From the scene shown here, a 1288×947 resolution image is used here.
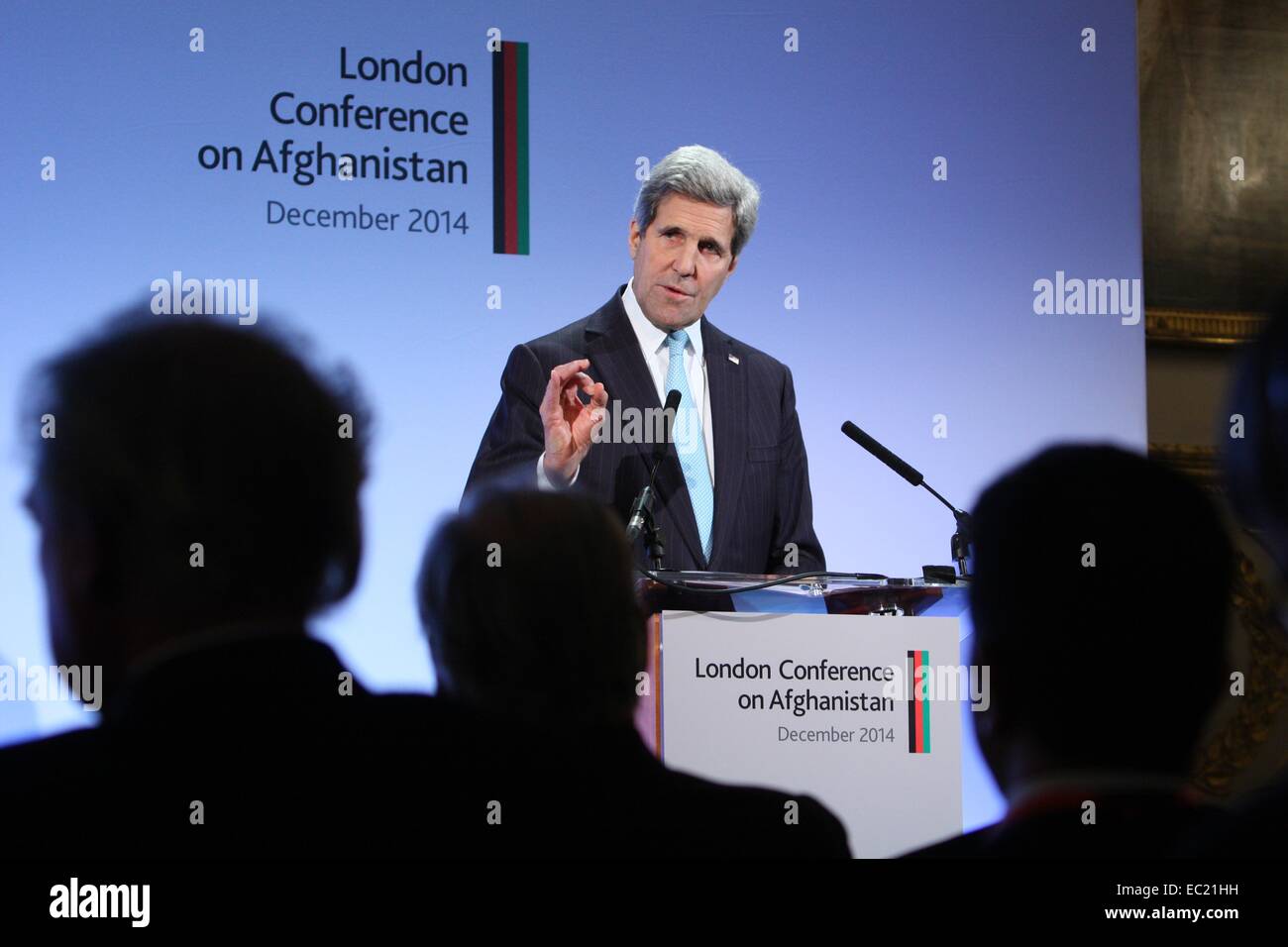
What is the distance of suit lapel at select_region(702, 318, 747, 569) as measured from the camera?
448cm

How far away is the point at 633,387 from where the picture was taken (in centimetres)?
455

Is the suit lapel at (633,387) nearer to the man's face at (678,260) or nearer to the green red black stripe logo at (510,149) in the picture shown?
the man's face at (678,260)

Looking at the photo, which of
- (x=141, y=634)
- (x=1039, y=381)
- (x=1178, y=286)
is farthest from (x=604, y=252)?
(x=1178, y=286)

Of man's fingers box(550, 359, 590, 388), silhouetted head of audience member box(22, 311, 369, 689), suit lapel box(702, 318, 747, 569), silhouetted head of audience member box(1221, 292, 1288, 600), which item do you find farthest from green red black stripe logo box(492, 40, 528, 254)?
silhouetted head of audience member box(1221, 292, 1288, 600)

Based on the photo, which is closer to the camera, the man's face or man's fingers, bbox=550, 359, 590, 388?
man's fingers, bbox=550, 359, 590, 388

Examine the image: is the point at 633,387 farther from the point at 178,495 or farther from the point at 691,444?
the point at 178,495

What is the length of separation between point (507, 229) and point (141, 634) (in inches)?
63.7

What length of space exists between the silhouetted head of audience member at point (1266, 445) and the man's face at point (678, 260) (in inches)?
99.0

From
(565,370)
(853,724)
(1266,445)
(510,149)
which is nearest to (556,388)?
(565,370)

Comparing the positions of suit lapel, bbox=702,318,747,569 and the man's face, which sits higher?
the man's face

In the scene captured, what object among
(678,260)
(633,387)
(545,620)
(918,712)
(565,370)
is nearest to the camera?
(918,712)

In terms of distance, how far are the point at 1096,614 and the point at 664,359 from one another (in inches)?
56.8

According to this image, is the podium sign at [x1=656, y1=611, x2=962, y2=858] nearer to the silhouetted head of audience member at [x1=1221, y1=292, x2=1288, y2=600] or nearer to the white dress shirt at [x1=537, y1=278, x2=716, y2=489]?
the white dress shirt at [x1=537, y1=278, x2=716, y2=489]

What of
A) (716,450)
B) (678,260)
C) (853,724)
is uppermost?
(678,260)
